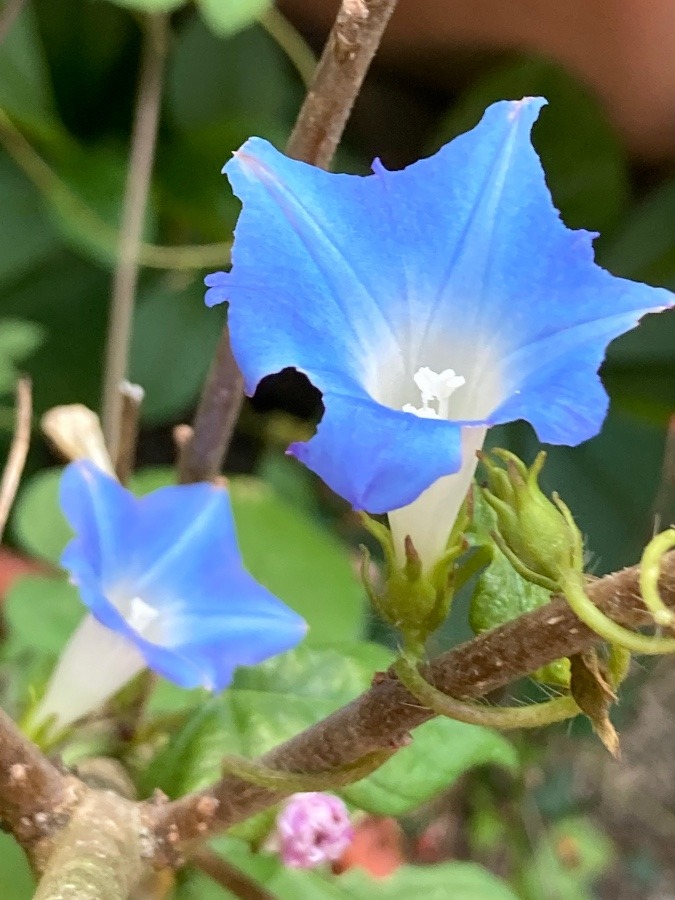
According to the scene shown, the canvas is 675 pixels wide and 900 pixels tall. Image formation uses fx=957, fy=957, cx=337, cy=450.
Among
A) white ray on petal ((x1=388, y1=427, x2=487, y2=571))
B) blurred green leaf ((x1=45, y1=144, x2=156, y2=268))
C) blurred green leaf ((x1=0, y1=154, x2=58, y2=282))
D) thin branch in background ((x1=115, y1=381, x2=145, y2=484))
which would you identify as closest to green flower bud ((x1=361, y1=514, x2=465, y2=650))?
white ray on petal ((x1=388, y1=427, x2=487, y2=571))

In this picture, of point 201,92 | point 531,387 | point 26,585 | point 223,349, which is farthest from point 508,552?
point 201,92

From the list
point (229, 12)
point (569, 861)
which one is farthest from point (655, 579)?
point (569, 861)

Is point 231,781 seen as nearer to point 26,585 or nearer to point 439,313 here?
point 439,313

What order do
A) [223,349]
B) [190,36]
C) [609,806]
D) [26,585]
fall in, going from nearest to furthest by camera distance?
[223,349], [26,585], [190,36], [609,806]

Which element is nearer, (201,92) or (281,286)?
(281,286)

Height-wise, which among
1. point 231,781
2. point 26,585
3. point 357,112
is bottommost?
point 26,585

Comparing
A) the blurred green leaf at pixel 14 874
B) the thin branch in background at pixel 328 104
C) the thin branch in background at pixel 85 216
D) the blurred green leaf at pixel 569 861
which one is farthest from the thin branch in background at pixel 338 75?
the blurred green leaf at pixel 569 861
